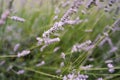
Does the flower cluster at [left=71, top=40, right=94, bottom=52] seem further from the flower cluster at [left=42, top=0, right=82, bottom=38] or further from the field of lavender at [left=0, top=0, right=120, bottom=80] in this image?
the flower cluster at [left=42, top=0, right=82, bottom=38]

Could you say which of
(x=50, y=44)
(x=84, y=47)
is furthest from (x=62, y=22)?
(x=50, y=44)

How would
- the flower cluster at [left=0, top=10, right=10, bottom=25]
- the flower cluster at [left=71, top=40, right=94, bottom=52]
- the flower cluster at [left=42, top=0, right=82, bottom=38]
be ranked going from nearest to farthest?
the flower cluster at [left=42, top=0, right=82, bottom=38], the flower cluster at [left=71, top=40, right=94, bottom=52], the flower cluster at [left=0, top=10, right=10, bottom=25]

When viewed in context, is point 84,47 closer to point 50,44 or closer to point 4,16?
point 50,44

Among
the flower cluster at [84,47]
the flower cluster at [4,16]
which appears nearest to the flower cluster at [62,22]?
the flower cluster at [84,47]

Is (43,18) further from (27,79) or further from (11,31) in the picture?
(27,79)

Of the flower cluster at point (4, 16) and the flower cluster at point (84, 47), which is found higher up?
the flower cluster at point (4, 16)

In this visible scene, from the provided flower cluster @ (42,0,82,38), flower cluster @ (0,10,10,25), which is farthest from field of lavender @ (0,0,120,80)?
flower cluster @ (42,0,82,38)

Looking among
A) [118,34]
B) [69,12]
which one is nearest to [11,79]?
[69,12]

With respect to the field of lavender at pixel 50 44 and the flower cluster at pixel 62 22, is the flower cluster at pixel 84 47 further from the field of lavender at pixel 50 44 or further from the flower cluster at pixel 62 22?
the flower cluster at pixel 62 22

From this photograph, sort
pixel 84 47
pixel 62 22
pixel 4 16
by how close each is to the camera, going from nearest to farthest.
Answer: pixel 62 22
pixel 84 47
pixel 4 16

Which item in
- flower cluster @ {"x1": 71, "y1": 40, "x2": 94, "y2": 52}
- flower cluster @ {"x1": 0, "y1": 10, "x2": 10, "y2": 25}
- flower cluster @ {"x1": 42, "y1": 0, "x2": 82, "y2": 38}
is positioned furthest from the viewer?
flower cluster @ {"x1": 0, "y1": 10, "x2": 10, "y2": 25}

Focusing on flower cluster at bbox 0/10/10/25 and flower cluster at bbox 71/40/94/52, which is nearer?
flower cluster at bbox 71/40/94/52
